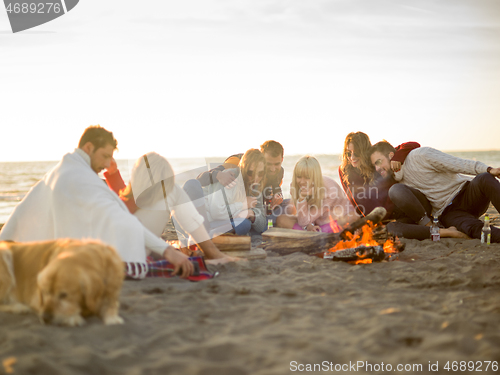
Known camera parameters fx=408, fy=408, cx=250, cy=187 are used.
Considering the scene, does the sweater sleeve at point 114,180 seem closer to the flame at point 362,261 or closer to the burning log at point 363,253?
the burning log at point 363,253

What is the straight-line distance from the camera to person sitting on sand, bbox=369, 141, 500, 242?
6.21m

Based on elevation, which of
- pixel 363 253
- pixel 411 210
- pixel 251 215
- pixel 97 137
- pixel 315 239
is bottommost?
pixel 363 253

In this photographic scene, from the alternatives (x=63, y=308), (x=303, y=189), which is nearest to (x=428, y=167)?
(x=303, y=189)

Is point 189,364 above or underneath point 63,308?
underneath

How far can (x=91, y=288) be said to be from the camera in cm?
245

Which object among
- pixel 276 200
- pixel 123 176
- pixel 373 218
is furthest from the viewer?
pixel 123 176

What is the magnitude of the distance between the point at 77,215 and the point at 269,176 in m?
3.81

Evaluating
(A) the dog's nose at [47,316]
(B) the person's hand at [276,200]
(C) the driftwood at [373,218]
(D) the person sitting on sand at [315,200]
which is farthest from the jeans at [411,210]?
(A) the dog's nose at [47,316]

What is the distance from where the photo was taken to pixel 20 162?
45.7 metres

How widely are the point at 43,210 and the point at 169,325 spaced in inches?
69.8

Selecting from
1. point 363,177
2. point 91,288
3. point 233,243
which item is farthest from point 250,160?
point 91,288

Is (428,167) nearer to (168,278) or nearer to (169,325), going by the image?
(168,278)

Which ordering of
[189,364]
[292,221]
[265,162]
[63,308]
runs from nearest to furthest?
[189,364], [63,308], [265,162], [292,221]

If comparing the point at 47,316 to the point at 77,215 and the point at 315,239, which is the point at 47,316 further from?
the point at 315,239
